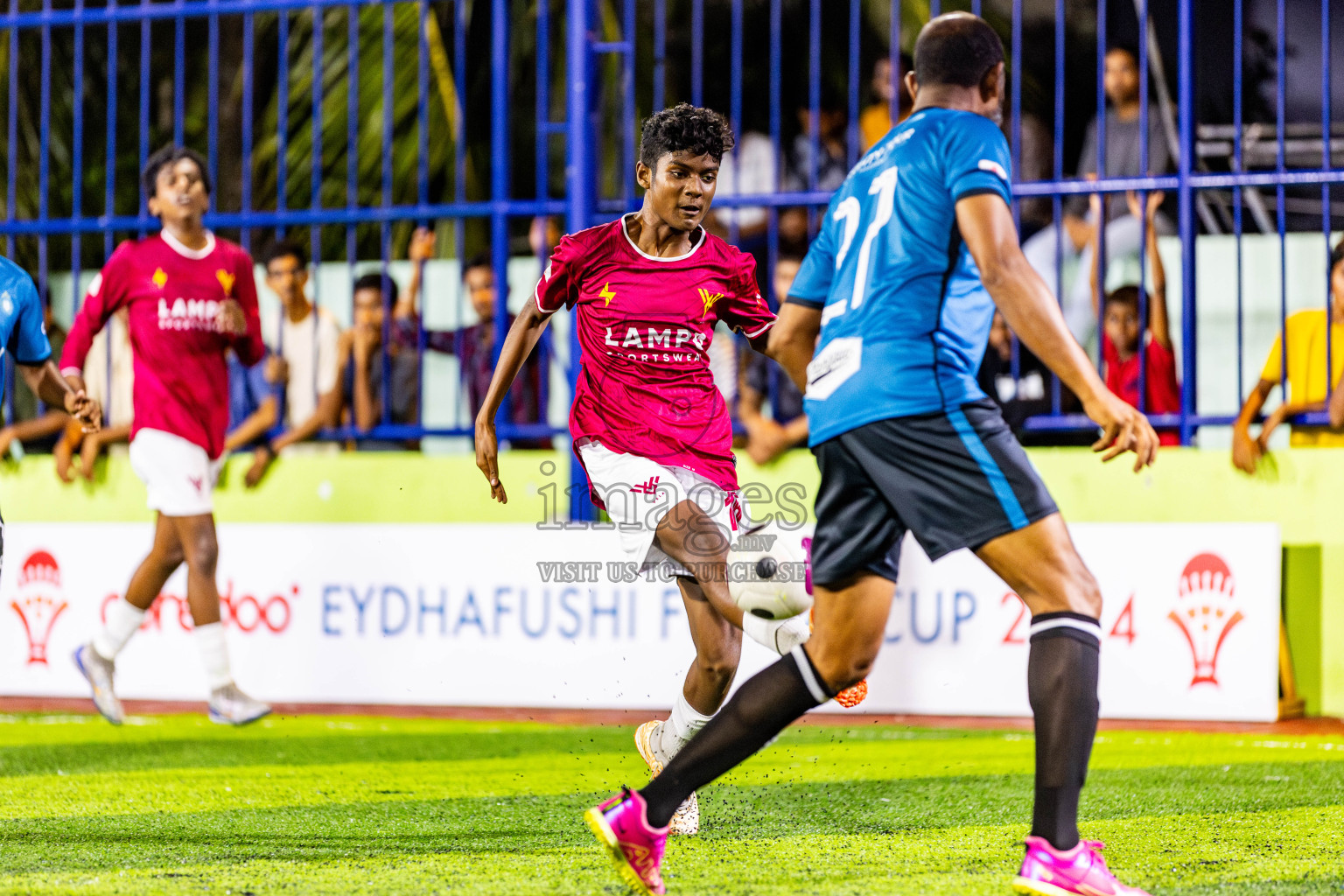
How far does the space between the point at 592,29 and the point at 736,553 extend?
15.4ft

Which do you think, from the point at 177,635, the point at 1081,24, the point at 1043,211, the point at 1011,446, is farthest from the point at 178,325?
the point at 1081,24

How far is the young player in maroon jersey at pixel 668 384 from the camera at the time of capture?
15.6 ft

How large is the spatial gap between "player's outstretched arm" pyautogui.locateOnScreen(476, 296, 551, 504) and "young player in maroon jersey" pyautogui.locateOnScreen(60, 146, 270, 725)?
9.93ft

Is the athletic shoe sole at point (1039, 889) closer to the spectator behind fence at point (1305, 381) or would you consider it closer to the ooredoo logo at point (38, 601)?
the spectator behind fence at point (1305, 381)

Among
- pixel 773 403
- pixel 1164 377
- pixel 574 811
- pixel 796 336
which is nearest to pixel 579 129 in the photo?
pixel 773 403

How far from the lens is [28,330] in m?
5.34

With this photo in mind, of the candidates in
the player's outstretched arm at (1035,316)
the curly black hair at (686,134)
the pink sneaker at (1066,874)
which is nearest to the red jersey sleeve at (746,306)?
the curly black hair at (686,134)

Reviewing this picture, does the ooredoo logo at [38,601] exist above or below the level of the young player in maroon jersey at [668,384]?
below

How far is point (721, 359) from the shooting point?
8461mm

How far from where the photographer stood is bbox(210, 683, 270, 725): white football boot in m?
7.35

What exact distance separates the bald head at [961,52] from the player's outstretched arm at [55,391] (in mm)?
3221

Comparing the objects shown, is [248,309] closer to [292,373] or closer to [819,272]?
[292,373]

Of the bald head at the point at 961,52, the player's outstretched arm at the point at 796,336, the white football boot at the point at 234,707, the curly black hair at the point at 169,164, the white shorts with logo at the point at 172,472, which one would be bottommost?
the white football boot at the point at 234,707

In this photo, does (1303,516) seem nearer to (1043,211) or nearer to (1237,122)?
(1237,122)
